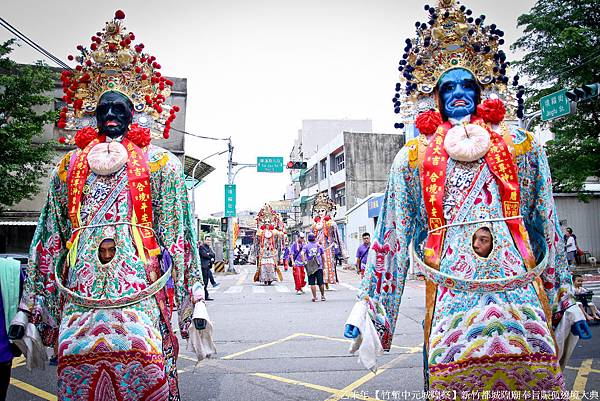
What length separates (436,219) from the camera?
2811 mm

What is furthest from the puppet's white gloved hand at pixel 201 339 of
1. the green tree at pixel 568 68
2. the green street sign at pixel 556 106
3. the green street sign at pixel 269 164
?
the green street sign at pixel 269 164

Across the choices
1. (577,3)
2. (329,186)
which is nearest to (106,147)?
(577,3)

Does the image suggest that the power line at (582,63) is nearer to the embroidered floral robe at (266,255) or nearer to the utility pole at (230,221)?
the embroidered floral robe at (266,255)

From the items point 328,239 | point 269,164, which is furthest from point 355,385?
point 269,164

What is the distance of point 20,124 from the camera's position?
15250 mm

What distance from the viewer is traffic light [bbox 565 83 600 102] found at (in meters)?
10.7

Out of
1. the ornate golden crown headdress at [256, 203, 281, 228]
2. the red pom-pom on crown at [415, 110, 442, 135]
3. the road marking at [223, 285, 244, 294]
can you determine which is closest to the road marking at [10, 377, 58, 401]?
the red pom-pom on crown at [415, 110, 442, 135]

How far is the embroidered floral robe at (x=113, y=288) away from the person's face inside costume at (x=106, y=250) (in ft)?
0.09

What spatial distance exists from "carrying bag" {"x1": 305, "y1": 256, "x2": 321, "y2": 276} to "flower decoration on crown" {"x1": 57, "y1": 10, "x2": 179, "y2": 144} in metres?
8.89

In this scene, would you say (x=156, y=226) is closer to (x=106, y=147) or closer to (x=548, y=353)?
(x=106, y=147)

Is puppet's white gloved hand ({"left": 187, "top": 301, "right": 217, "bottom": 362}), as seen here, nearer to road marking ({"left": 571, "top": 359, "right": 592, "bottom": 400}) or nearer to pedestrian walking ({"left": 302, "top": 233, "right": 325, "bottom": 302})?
road marking ({"left": 571, "top": 359, "right": 592, "bottom": 400})

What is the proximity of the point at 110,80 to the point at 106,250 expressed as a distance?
4.17 feet

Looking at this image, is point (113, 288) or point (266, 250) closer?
point (113, 288)

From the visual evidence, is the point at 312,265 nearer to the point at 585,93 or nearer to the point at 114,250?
the point at 585,93
